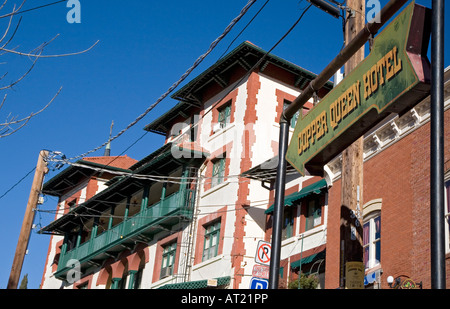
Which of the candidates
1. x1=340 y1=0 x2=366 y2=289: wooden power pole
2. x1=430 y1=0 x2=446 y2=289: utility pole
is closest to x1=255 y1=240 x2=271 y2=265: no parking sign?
x1=340 y1=0 x2=366 y2=289: wooden power pole

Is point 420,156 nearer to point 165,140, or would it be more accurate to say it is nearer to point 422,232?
point 422,232

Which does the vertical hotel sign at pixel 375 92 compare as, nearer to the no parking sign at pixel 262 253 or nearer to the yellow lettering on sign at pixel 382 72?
the yellow lettering on sign at pixel 382 72

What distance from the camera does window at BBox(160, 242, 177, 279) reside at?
33.0 metres

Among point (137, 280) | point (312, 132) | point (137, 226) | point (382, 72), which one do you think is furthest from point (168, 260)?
point (382, 72)

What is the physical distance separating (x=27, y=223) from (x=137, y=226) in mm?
16159

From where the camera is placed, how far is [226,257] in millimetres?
29141

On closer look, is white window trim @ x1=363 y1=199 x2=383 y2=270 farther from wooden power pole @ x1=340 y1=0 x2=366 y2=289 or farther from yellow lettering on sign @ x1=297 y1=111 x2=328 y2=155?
yellow lettering on sign @ x1=297 y1=111 x2=328 y2=155

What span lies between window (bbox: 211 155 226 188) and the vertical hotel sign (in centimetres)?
2269

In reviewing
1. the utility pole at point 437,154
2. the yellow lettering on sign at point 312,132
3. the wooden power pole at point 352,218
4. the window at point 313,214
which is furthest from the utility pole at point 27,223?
the utility pole at point 437,154

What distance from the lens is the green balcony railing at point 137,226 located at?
3297cm

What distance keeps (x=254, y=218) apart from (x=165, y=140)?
41.7ft

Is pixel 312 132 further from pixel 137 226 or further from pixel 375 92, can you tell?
pixel 137 226
